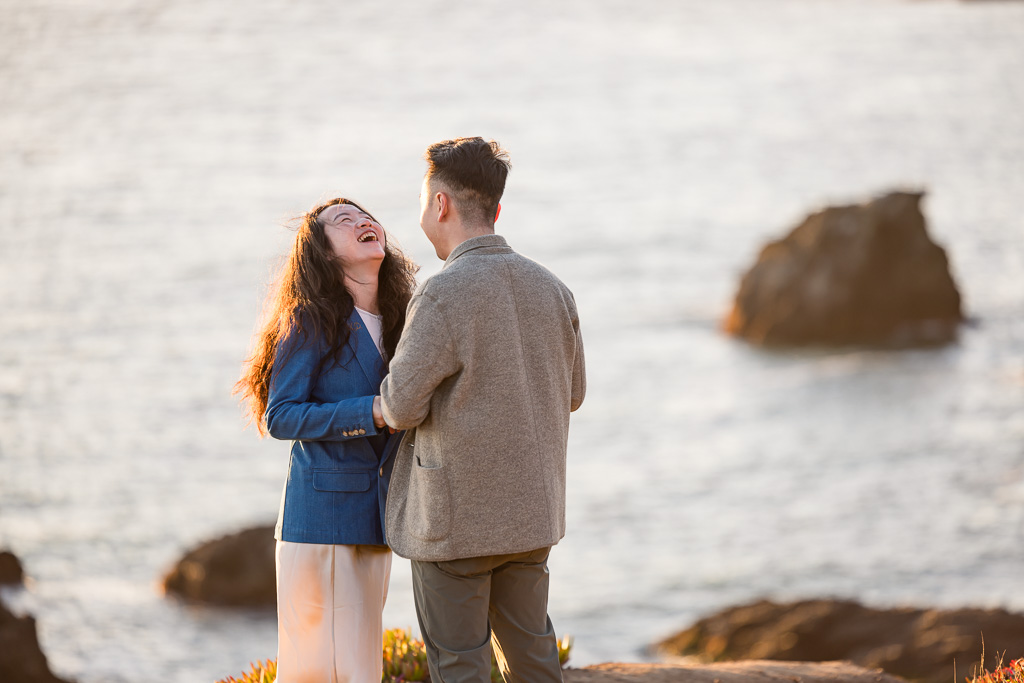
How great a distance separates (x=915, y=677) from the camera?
8469 millimetres

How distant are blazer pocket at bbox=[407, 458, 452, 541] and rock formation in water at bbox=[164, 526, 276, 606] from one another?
1047cm

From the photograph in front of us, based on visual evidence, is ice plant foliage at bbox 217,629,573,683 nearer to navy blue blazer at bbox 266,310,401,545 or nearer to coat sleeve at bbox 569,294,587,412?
navy blue blazer at bbox 266,310,401,545

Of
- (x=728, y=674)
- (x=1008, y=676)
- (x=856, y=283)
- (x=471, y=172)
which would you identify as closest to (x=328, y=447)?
(x=471, y=172)

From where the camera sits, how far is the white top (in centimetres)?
408

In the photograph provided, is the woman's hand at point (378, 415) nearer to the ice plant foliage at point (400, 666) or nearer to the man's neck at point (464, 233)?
the man's neck at point (464, 233)

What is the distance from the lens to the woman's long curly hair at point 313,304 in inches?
154

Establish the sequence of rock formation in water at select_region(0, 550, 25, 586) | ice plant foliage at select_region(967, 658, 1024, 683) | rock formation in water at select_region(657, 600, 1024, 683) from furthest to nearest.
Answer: rock formation in water at select_region(0, 550, 25, 586) → rock formation in water at select_region(657, 600, 1024, 683) → ice plant foliage at select_region(967, 658, 1024, 683)

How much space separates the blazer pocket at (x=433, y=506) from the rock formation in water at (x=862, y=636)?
5.20m

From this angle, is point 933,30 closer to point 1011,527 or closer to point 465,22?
point 465,22

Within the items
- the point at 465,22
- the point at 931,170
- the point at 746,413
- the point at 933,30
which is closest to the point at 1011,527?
the point at 746,413

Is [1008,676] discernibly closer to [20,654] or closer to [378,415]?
[378,415]

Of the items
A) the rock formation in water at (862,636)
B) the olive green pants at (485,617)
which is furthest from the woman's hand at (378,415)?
the rock formation in water at (862,636)

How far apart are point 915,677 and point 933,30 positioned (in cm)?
7357

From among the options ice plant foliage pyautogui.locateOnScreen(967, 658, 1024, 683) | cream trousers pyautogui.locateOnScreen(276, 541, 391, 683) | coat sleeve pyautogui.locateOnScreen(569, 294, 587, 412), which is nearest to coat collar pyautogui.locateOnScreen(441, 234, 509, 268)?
coat sleeve pyautogui.locateOnScreen(569, 294, 587, 412)
